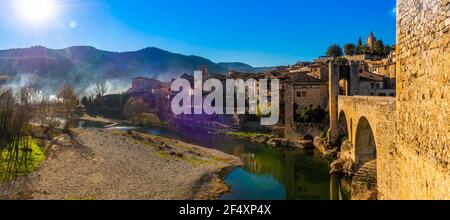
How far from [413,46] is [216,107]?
49.7 meters

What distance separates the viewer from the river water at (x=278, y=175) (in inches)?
864

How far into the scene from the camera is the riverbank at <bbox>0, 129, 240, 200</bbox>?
19.0m

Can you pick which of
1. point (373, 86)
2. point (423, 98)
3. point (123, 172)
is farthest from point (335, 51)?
point (423, 98)

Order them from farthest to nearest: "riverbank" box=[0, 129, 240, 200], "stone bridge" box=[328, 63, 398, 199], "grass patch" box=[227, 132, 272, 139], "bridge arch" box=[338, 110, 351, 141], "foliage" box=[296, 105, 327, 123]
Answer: "grass patch" box=[227, 132, 272, 139]
"foliage" box=[296, 105, 327, 123]
"bridge arch" box=[338, 110, 351, 141]
"riverbank" box=[0, 129, 240, 200]
"stone bridge" box=[328, 63, 398, 199]

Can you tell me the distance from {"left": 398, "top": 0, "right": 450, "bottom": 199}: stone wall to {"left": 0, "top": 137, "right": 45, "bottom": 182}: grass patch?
807 inches

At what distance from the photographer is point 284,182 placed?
2538 centimetres

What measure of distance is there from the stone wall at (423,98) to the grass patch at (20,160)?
20.5m

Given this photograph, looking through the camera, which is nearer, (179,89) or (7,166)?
(7,166)

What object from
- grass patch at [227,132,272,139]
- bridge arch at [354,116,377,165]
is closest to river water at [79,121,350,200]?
bridge arch at [354,116,377,165]

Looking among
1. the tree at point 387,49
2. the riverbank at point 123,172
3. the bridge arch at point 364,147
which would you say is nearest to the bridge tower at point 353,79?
the bridge arch at point 364,147

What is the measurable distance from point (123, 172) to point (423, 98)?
69.5 feet

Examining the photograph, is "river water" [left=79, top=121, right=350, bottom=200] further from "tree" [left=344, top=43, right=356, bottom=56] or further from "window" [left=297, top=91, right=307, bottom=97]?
"tree" [left=344, top=43, right=356, bottom=56]

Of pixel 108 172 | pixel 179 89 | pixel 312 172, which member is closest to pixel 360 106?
pixel 312 172
